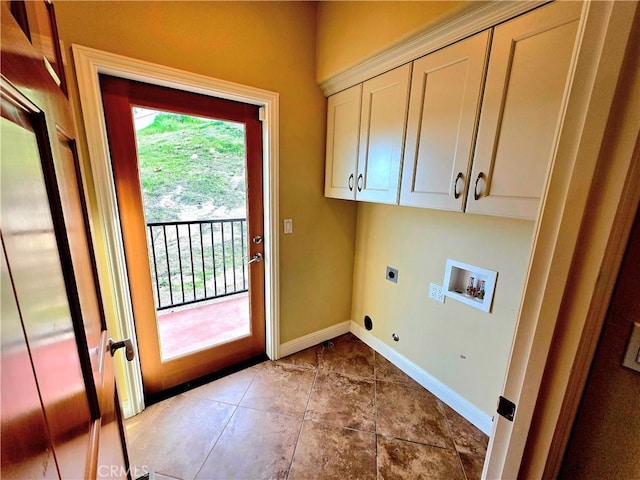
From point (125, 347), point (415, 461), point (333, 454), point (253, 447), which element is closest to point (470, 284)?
point (415, 461)

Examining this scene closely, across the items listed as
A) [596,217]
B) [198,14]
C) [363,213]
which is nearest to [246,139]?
[198,14]

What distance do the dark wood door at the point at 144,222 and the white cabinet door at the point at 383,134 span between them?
73 cm

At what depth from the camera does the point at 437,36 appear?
1227 millimetres

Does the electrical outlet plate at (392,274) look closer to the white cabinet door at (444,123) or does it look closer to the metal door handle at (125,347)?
the white cabinet door at (444,123)

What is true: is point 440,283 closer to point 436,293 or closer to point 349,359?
point 436,293

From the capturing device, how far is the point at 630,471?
586 mm

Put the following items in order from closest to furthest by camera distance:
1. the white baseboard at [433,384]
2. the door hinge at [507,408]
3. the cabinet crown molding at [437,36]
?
the door hinge at [507,408] < the cabinet crown molding at [437,36] < the white baseboard at [433,384]

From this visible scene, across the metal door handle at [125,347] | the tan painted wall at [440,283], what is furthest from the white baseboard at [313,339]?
the metal door handle at [125,347]

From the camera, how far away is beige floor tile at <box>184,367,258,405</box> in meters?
1.77

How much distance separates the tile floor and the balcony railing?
4.24ft

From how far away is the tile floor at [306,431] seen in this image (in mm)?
1345

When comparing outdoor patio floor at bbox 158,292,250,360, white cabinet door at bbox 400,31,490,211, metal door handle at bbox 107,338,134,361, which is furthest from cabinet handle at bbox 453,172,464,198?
outdoor patio floor at bbox 158,292,250,360

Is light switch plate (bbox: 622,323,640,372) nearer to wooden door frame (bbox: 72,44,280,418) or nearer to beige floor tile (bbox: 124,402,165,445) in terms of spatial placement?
wooden door frame (bbox: 72,44,280,418)

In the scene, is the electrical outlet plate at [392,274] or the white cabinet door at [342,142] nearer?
the white cabinet door at [342,142]
